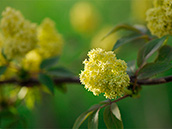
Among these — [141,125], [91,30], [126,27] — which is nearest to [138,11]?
[91,30]

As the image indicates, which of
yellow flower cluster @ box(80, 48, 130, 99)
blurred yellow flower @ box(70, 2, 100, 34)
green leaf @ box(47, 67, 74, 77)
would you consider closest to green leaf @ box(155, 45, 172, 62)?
yellow flower cluster @ box(80, 48, 130, 99)

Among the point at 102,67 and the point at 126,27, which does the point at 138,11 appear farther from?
the point at 102,67

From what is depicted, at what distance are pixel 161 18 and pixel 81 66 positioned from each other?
58 cm

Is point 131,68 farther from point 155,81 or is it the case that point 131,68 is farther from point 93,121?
point 93,121

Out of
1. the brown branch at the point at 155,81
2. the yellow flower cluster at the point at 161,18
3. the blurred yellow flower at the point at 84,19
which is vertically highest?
the blurred yellow flower at the point at 84,19

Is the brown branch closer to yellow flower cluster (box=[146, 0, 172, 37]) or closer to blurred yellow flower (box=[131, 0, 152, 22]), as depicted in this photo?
yellow flower cluster (box=[146, 0, 172, 37])

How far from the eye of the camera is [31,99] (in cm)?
108

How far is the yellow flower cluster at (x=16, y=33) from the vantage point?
0.84m

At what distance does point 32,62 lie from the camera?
3.23 ft

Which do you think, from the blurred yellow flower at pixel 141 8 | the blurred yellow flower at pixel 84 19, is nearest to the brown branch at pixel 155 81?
the blurred yellow flower at pixel 141 8

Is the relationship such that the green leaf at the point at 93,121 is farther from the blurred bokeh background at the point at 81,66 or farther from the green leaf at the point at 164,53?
the blurred bokeh background at the point at 81,66

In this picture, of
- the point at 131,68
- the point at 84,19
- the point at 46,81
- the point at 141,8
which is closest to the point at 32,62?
the point at 46,81

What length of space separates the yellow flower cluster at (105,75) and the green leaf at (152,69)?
0.07m

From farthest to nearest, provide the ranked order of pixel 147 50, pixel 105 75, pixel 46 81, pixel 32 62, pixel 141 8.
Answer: pixel 141 8 → pixel 32 62 → pixel 46 81 → pixel 147 50 → pixel 105 75
